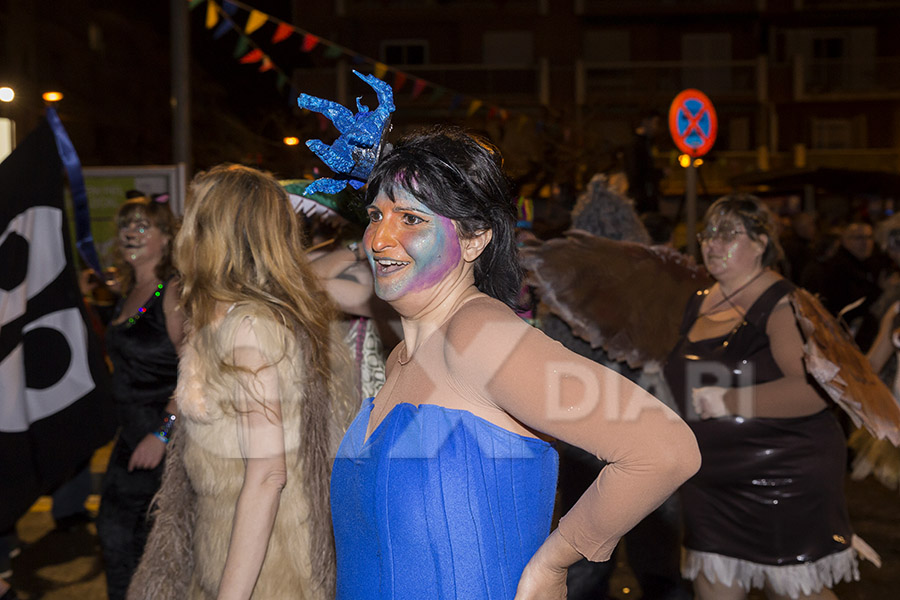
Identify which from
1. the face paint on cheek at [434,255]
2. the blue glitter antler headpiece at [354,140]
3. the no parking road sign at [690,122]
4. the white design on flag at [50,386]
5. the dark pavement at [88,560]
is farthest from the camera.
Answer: the no parking road sign at [690,122]

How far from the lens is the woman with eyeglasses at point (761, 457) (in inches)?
134

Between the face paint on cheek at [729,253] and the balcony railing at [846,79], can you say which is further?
the balcony railing at [846,79]

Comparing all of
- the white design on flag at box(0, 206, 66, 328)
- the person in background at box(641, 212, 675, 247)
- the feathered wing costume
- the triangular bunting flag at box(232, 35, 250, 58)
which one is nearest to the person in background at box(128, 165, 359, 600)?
the feathered wing costume

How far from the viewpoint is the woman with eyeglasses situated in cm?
341

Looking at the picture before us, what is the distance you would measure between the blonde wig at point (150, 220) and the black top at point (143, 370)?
1.00ft

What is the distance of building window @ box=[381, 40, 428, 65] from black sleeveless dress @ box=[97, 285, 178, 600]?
2725cm

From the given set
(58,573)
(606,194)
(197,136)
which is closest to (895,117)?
(197,136)

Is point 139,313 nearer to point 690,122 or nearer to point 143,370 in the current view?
point 143,370

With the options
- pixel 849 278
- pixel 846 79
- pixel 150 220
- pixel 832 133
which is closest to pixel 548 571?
pixel 150 220

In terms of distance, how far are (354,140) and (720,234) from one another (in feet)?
7.40

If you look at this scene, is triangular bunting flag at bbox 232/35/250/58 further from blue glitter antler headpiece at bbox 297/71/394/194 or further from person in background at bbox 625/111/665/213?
blue glitter antler headpiece at bbox 297/71/394/194

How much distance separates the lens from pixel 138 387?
385 centimetres

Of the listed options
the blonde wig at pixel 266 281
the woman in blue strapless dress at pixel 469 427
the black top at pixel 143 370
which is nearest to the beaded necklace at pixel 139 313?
the black top at pixel 143 370

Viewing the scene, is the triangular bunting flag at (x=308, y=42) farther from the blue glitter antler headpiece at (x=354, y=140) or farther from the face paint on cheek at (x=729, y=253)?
the blue glitter antler headpiece at (x=354, y=140)
